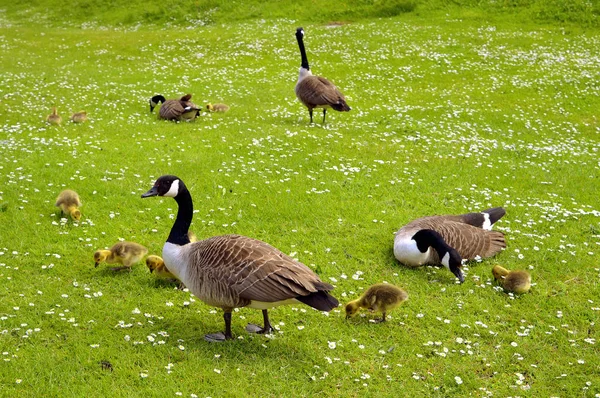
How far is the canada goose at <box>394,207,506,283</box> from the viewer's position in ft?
29.1

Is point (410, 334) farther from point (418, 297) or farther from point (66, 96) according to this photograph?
point (66, 96)

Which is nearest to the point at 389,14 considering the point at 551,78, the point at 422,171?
the point at 551,78

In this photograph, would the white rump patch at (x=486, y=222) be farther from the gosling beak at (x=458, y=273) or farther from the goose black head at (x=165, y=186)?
the goose black head at (x=165, y=186)

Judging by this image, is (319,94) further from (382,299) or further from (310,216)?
(382,299)

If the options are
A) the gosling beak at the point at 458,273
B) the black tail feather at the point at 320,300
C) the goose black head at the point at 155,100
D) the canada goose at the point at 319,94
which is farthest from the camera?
the goose black head at the point at 155,100

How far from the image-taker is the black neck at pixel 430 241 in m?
8.84

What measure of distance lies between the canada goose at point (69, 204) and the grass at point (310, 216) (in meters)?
0.26

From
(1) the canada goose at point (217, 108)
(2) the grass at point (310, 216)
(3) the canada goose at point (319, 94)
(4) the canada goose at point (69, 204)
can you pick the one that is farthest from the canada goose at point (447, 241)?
(1) the canada goose at point (217, 108)

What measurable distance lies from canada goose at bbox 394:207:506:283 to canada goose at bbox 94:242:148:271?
4326 millimetres

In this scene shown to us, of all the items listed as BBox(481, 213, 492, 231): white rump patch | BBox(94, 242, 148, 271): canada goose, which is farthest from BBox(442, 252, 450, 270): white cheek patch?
BBox(94, 242, 148, 271): canada goose

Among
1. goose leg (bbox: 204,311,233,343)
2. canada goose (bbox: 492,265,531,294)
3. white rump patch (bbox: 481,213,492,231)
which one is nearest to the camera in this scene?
goose leg (bbox: 204,311,233,343)

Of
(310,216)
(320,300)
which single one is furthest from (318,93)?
(320,300)

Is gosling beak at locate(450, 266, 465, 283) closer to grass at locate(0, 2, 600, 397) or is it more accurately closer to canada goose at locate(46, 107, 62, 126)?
grass at locate(0, 2, 600, 397)

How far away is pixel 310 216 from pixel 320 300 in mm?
4809
